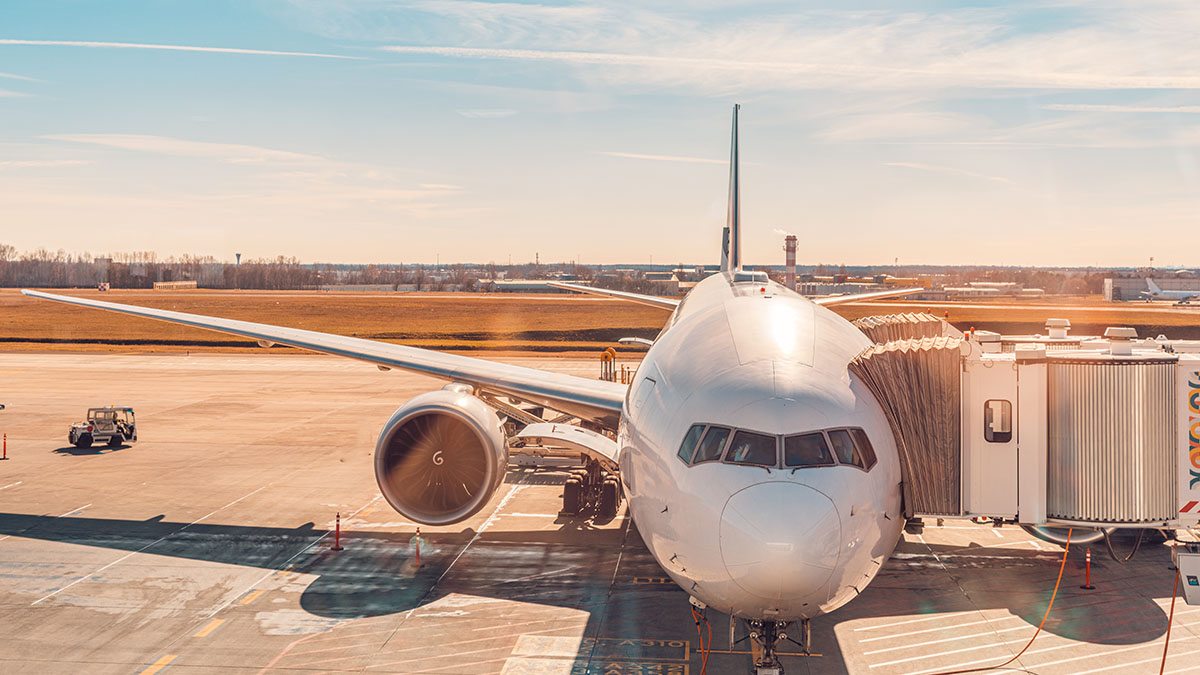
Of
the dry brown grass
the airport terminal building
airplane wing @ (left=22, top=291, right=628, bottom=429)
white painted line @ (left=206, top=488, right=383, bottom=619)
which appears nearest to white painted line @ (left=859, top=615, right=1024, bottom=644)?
airplane wing @ (left=22, top=291, right=628, bottom=429)

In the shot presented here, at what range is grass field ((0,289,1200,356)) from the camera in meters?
71.2

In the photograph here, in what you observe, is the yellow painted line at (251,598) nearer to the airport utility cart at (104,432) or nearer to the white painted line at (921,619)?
the white painted line at (921,619)

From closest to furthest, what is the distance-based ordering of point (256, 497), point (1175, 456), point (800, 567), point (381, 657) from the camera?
point (800, 567) < point (1175, 456) < point (381, 657) < point (256, 497)

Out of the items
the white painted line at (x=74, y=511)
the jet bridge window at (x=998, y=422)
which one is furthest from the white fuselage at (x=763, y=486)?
the white painted line at (x=74, y=511)

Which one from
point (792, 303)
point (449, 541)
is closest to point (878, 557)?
point (792, 303)

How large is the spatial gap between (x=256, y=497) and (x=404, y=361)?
234 inches

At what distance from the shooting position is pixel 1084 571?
Answer: 59.1 ft

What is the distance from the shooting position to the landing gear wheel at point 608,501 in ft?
71.9

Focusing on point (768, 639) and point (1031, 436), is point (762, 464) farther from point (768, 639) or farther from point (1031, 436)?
point (1031, 436)

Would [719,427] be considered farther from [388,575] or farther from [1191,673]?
[388,575]

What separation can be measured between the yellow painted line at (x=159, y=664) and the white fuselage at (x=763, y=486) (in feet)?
23.5

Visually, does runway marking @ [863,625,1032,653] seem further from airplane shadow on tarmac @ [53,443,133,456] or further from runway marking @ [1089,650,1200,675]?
airplane shadow on tarmac @ [53,443,133,456]

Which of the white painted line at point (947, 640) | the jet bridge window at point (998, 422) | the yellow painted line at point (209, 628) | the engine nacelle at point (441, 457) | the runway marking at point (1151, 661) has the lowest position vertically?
the runway marking at point (1151, 661)

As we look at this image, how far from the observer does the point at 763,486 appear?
31.1 feet
